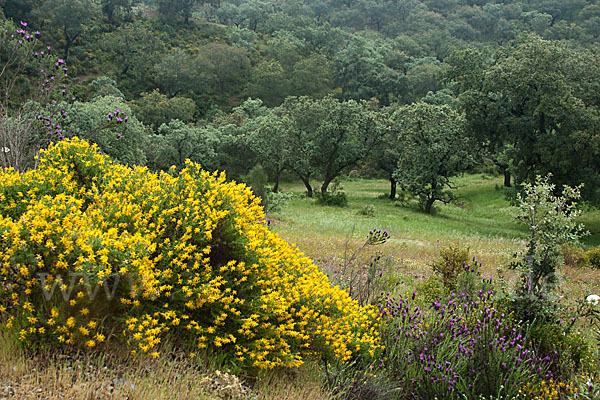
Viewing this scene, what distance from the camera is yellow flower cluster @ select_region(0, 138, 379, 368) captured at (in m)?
3.02

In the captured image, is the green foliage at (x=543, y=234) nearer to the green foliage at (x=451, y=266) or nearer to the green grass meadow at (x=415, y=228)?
the green grass meadow at (x=415, y=228)

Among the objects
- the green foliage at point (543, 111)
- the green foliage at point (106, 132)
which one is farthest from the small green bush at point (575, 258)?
the green foliage at point (106, 132)

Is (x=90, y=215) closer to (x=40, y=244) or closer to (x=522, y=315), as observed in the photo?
(x=40, y=244)

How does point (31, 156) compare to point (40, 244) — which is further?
point (31, 156)

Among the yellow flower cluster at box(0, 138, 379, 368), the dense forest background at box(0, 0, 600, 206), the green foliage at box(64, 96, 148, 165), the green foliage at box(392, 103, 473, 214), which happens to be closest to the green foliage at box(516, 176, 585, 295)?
the yellow flower cluster at box(0, 138, 379, 368)

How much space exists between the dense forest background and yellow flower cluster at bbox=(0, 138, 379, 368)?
400 cm

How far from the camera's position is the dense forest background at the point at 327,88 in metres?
22.7

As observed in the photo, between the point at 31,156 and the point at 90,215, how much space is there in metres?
6.39

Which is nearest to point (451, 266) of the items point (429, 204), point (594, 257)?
point (594, 257)

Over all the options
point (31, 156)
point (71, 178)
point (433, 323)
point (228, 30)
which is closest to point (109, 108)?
point (31, 156)

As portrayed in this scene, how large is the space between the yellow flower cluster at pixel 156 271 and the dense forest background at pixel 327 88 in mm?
4001

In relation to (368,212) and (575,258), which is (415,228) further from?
(575,258)

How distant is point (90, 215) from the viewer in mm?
3652

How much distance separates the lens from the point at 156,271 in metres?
3.41
